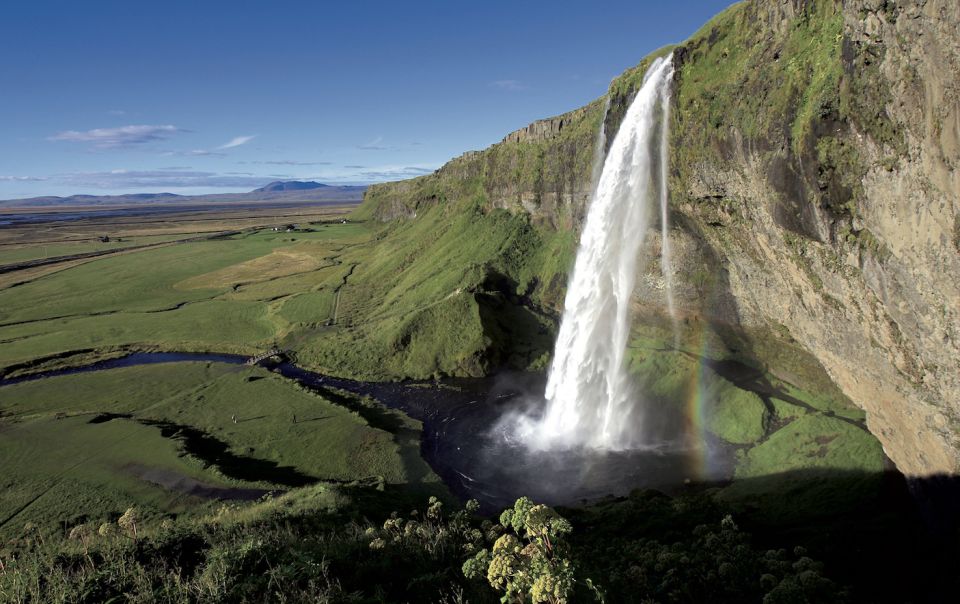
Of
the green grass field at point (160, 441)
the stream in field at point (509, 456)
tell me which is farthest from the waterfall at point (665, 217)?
the green grass field at point (160, 441)

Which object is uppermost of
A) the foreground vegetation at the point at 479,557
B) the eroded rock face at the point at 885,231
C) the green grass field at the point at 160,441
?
the eroded rock face at the point at 885,231

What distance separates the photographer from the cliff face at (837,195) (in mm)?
16734

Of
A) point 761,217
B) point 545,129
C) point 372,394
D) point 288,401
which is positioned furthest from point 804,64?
point 545,129

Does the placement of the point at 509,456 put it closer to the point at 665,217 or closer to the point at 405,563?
the point at 405,563

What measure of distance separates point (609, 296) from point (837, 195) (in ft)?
70.4

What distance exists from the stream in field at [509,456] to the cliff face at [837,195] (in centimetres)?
1004

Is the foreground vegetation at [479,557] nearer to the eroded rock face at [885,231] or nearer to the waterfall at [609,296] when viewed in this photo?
the eroded rock face at [885,231]

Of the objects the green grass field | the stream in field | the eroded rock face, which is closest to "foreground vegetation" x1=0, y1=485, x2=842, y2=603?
the stream in field

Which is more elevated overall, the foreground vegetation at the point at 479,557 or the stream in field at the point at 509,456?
the foreground vegetation at the point at 479,557

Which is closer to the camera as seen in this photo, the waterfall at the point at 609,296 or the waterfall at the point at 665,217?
the waterfall at the point at 665,217

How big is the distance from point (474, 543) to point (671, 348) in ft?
103

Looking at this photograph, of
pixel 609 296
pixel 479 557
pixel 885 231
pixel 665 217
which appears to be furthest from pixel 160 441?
pixel 885 231

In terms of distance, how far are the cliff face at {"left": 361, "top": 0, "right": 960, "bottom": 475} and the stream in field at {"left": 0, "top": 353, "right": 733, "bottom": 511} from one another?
32.9ft

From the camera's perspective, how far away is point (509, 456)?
32.9 m
